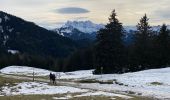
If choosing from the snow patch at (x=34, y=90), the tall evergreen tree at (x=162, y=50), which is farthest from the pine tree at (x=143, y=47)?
the snow patch at (x=34, y=90)

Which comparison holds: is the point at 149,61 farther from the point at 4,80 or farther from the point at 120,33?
the point at 4,80

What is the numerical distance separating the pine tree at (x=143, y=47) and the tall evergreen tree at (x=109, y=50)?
22.1ft

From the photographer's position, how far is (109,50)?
232ft

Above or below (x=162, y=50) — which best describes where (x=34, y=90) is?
below

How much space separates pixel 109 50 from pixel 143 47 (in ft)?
35.8

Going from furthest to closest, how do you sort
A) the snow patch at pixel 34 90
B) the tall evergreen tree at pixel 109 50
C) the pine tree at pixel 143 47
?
the pine tree at pixel 143 47
the tall evergreen tree at pixel 109 50
the snow patch at pixel 34 90

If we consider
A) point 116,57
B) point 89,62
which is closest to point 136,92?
point 116,57

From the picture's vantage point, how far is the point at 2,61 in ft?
522

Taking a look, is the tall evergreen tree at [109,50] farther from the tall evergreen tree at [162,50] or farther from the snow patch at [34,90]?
the snow patch at [34,90]

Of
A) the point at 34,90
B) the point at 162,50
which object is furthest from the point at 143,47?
the point at 34,90

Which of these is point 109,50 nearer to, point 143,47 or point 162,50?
point 143,47

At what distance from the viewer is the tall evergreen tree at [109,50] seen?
70938 mm

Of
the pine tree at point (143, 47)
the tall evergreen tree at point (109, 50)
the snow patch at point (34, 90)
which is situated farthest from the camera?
the pine tree at point (143, 47)

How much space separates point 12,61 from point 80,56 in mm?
38909
